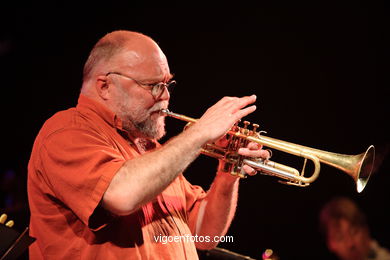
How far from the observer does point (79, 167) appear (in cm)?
186

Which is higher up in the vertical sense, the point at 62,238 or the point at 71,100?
the point at 62,238

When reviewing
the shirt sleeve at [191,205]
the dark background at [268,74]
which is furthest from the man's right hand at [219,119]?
the dark background at [268,74]

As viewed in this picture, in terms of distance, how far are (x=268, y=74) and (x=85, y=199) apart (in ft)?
11.6

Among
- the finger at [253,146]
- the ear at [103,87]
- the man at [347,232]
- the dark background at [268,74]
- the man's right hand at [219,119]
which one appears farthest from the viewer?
the dark background at [268,74]

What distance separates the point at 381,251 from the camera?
3594 mm

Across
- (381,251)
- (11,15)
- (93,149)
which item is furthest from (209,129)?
(11,15)

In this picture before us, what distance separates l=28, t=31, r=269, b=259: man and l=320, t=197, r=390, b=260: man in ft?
5.62

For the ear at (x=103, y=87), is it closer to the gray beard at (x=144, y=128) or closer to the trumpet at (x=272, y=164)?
the gray beard at (x=144, y=128)

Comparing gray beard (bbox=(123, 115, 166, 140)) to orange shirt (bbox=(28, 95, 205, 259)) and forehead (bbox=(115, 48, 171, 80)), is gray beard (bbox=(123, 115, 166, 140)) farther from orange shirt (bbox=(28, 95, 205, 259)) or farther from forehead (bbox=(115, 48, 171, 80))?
forehead (bbox=(115, 48, 171, 80))

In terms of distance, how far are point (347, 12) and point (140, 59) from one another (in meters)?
3.17

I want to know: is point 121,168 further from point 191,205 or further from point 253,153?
point 191,205

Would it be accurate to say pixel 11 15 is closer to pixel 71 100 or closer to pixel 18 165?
pixel 71 100

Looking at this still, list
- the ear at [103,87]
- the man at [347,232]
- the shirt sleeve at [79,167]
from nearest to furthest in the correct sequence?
1. the shirt sleeve at [79,167]
2. the ear at [103,87]
3. the man at [347,232]

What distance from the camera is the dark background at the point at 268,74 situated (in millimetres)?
4746
